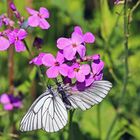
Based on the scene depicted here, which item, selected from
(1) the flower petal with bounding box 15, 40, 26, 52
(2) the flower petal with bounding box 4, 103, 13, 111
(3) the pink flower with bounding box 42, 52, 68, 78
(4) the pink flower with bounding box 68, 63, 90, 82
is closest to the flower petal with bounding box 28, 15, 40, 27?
(1) the flower petal with bounding box 15, 40, 26, 52

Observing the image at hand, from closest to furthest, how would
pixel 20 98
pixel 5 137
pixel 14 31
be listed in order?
1. pixel 14 31
2. pixel 5 137
3. pixel 20 98

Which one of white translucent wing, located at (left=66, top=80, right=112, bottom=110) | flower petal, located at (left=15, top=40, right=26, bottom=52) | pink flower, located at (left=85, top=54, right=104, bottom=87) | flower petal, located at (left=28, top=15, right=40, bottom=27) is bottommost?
white translucent wing, located at (left=66, top=80, right=112, bottom=110)

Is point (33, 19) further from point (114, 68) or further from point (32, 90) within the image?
point (32, 90)

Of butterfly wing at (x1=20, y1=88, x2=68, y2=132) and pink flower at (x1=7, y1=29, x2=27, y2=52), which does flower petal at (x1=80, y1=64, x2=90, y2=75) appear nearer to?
butterfly wing at (x1=20, y1=88, x2=68, y2=132)

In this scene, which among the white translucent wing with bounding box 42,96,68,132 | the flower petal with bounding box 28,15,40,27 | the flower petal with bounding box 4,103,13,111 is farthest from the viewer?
the flower petal with bounding box 4,103,13,111

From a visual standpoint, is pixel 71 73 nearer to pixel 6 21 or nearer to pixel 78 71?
pixel 78 71

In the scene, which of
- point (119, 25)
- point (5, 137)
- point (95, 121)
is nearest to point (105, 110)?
point (95, 121)
